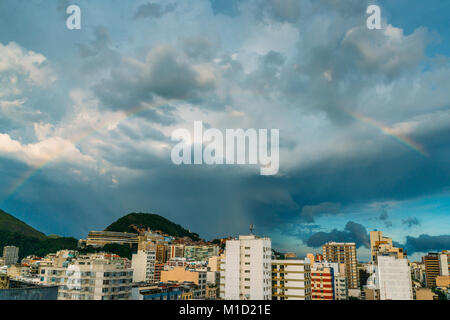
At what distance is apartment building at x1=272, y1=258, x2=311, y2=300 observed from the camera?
32000 mm

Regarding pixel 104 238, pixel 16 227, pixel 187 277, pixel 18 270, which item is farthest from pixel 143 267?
pixel 16 227

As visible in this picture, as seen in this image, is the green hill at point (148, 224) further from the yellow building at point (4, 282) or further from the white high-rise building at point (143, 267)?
the yellow building at point (4, 282)

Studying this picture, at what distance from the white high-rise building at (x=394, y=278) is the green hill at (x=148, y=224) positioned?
103m

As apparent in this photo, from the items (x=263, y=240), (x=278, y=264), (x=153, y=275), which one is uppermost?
(x=263, y=240)

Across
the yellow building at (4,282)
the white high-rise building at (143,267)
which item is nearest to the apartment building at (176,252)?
the white high-rise building at (143,267)

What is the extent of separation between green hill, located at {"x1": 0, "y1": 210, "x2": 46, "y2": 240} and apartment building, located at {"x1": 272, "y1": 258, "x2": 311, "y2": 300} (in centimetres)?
12666

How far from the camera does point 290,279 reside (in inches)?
1277

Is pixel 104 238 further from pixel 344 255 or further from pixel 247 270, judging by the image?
pixel 247 270

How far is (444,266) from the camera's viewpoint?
3553 inches

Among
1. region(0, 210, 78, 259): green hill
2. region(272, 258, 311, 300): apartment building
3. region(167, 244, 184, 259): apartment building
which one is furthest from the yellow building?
region(0, 210, 78, 259): green hill

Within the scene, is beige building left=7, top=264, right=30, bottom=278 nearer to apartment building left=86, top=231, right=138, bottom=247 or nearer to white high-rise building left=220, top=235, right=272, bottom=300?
white high-rise building left=220, top=235, right=272, bottom=300
